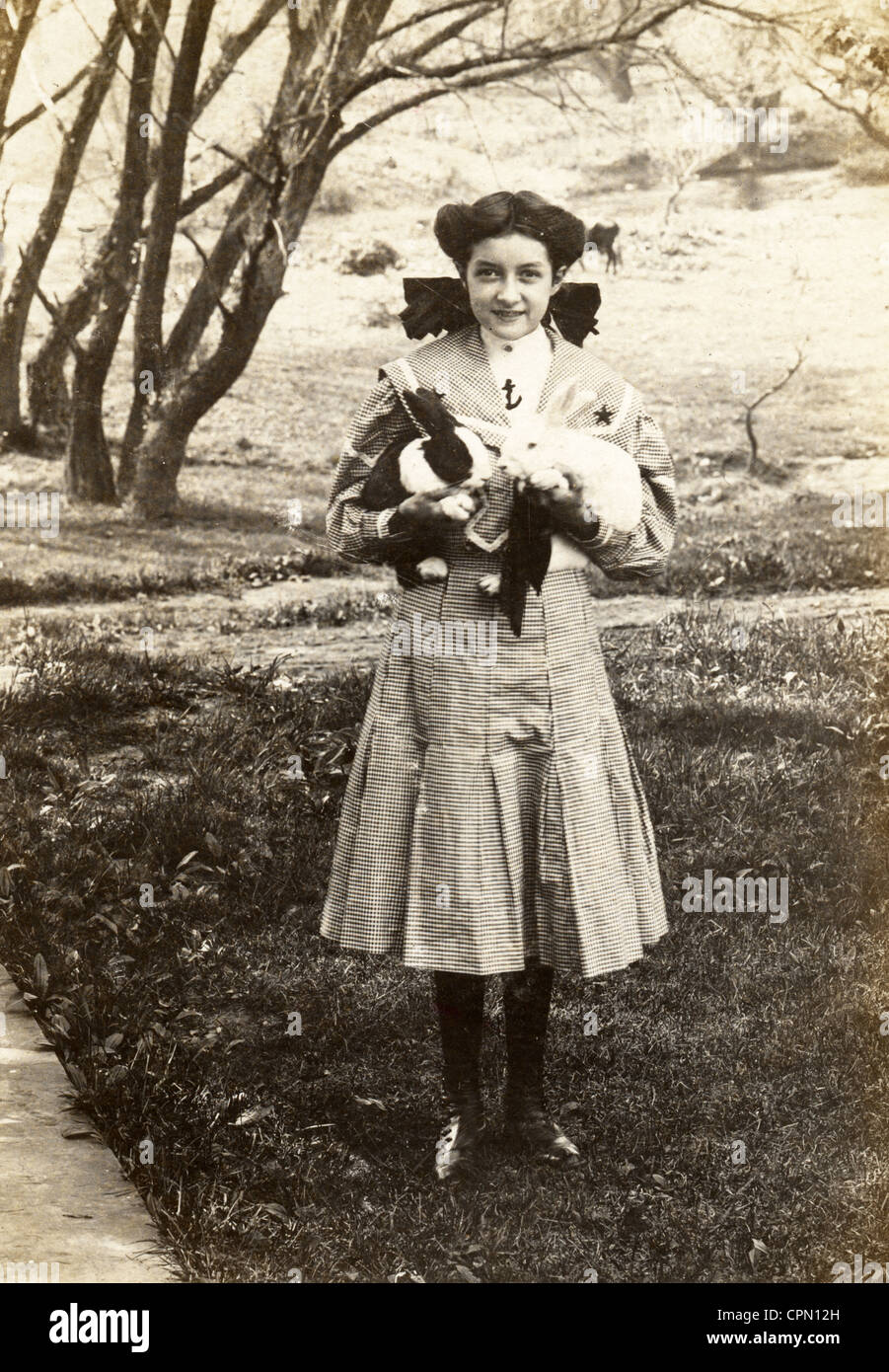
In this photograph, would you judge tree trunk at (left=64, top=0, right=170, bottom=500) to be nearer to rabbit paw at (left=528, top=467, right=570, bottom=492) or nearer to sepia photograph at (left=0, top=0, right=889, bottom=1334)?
sepia photograph at (left=0, top=0, right=889, bottom=1334)

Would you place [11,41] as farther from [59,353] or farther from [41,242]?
[59,353]

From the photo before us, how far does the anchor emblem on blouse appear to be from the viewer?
2.97 meters

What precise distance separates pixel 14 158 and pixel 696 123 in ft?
5.31

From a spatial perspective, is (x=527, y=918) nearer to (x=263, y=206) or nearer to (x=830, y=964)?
(x=830, y=964)

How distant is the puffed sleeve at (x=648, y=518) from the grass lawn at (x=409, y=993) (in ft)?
2.67

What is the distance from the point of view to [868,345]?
3.73 metres

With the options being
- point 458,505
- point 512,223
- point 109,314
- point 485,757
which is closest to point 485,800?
point 485,757

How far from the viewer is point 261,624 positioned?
385cm

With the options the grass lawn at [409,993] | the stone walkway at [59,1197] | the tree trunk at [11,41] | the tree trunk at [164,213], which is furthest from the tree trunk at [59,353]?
the stone walkway at [59,1197]

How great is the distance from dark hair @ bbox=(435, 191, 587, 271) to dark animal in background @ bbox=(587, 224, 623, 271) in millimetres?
595

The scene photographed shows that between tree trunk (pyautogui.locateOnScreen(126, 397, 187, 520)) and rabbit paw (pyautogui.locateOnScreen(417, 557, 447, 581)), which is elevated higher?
tree trunk (pyautogui.locateOnScreen(126, 397, 187, 520))


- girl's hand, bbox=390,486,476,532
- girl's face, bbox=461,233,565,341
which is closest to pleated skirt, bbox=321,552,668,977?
girl's hand, bbox=390,486,476,532

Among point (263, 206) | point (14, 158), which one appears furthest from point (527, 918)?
point (14, 158)

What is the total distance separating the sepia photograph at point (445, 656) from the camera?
299cm
